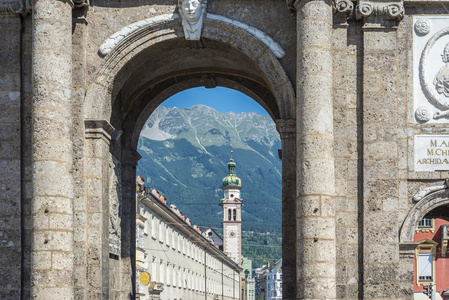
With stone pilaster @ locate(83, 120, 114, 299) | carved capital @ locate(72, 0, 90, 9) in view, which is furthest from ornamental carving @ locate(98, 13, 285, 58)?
stone pilaster @ locate(83, 120, 114, 299)

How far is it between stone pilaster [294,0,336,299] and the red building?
43156 mm

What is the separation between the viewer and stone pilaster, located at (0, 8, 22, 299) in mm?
18609

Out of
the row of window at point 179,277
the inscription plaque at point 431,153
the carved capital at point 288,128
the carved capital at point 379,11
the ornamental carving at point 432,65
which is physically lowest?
the row of window at point 179,277

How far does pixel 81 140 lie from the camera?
19.3m

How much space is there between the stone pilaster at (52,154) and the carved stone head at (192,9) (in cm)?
270

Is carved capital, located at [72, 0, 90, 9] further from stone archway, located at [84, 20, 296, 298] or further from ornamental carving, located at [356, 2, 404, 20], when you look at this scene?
ornamental carving, located at [356, 2, 404, 20]

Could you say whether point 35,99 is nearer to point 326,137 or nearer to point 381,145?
point 326,137

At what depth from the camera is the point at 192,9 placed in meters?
19.7

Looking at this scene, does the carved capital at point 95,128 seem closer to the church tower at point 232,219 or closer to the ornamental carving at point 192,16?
the ornamental carving at point 192,16

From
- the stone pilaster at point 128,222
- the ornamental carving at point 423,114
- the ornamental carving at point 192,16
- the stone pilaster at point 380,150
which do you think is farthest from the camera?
the stone pilaster at point 128,222

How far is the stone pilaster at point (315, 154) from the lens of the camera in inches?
690

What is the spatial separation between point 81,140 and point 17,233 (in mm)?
2448

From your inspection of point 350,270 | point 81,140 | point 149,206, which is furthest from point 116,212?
point 149,206

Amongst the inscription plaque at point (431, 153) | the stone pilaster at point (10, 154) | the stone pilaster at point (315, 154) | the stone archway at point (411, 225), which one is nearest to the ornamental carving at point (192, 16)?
the stone pilaster at point (315, 154)
